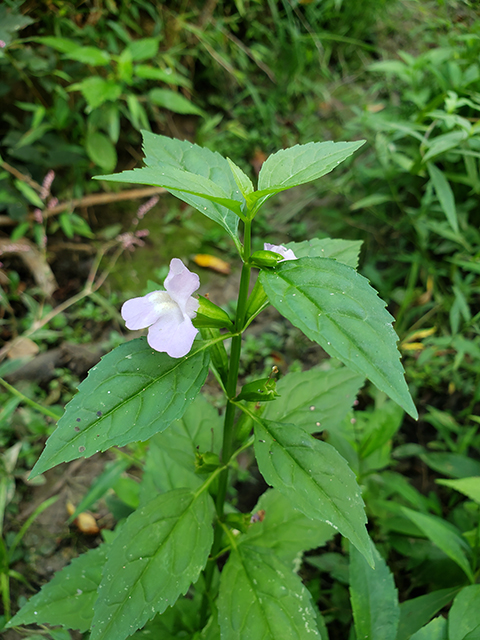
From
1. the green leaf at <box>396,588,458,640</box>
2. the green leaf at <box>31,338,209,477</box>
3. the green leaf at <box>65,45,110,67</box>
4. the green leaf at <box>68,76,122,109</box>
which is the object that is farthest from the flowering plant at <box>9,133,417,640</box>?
the green leaf at <box>65,45,110,67</box>

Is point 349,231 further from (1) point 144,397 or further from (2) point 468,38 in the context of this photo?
(1) point 144,397

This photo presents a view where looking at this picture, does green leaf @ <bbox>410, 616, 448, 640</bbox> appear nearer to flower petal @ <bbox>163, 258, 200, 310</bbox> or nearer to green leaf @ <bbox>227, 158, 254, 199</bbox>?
Answer: flower petal @ <bbox>163, 258, 200, 310</bbox>

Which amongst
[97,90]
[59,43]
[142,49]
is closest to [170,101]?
[142,49]

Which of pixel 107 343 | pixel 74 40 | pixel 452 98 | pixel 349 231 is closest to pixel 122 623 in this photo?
pixel 107 343

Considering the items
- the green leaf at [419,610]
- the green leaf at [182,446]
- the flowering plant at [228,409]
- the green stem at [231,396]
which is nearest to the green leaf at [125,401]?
the flowering plant at [228,409]

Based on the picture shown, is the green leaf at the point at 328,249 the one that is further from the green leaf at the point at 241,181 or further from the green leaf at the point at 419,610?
the green leaf at the point at 419,610

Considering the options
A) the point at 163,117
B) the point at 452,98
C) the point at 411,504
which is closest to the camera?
the point at 411,504
